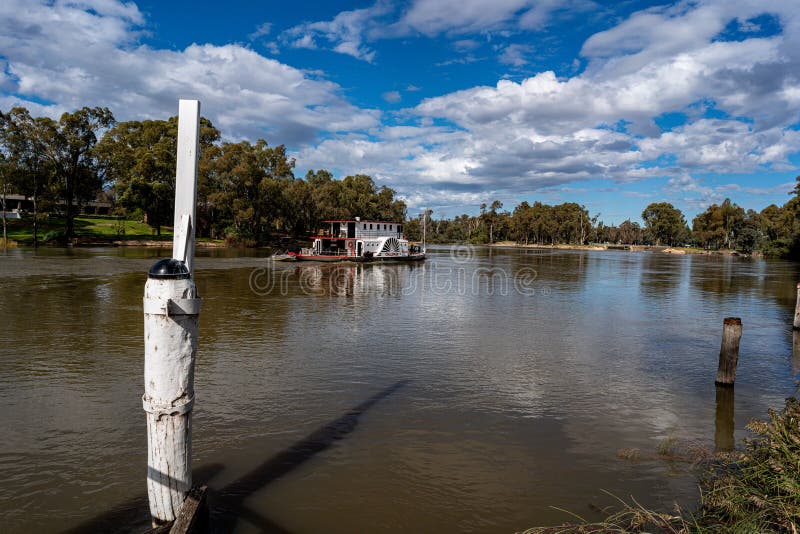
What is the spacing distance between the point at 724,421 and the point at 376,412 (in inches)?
265

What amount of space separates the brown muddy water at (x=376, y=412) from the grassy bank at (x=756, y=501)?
1005 mm

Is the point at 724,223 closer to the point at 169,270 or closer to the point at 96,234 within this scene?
the point at 96,234

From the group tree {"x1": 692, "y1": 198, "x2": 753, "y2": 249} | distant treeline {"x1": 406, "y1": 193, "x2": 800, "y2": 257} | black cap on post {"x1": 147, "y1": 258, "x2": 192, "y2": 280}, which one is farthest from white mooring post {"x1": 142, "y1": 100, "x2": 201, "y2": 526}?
tree {"x1": 692, "y1": 198, "x2": 753, "y2": 249}

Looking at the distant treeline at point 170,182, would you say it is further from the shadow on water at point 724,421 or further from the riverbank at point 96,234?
the shadow on water at point 724,421

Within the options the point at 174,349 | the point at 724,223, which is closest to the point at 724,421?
the point at 174,349

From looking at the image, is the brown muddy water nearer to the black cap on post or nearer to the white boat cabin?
the black cap on post

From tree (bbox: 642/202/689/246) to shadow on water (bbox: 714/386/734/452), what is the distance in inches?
6725

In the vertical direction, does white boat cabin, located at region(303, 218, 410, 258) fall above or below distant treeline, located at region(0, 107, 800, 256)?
below

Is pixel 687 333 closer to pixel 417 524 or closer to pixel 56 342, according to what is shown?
pixel 417 524

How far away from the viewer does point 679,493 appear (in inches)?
261

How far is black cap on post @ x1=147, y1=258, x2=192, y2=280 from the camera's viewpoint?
4246 mm

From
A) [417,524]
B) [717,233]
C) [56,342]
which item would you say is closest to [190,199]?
[417,524]

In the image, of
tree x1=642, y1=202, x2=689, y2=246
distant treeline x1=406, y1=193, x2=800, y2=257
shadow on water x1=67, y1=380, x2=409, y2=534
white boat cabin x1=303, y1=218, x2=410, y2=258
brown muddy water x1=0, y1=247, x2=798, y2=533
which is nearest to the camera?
shadow on water x1=67, y1=380, x2=409, y2=534

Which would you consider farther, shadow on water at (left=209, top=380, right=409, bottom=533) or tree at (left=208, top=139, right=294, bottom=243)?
tree at (left=208, top=139, right=294, bottom=243)
